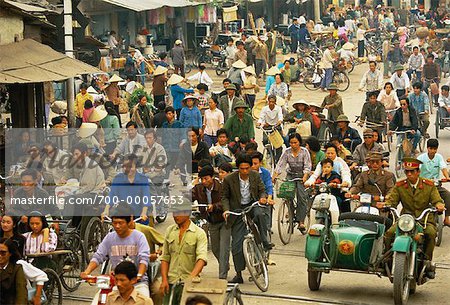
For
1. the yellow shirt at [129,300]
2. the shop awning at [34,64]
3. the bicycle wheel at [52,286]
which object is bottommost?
the bicycle wheel at [52,286]

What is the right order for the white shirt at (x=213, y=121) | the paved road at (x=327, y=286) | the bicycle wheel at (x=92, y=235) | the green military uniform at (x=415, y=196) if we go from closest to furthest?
the paved road at (x=327, y=286) → the green military uniform at (x=415, y=196) → the bicycle wheel at (x=92, y=235) → the white shirt at (x=213, y=121)

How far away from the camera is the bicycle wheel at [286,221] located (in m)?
16.5

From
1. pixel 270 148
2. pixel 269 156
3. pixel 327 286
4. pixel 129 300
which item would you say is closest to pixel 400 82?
pixel 269 156

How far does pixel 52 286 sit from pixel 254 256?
239cm

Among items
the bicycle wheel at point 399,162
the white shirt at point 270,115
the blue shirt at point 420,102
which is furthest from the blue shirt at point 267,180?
the blue shirt at point 420,102

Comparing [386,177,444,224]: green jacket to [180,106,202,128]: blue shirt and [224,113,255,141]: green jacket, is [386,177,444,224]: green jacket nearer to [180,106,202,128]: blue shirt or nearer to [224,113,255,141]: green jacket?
[224,113,255,141]: green jacket

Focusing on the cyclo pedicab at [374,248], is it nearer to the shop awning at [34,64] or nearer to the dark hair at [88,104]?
the shop awning at [34,64]

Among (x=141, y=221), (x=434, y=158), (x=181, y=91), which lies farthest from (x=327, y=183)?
(x=181, y=91)

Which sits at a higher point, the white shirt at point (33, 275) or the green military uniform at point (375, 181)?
the green military uniform at point (375, 181)

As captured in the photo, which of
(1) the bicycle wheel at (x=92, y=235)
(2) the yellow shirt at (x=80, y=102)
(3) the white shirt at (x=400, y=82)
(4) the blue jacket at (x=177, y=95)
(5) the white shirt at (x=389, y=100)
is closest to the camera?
(1) the bicycle wheel at (x=92, y=235)

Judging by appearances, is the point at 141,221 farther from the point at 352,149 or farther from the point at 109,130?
the point at 109,130

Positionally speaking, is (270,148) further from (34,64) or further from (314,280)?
(314,280)

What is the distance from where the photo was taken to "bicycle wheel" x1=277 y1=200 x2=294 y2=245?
16.5 m

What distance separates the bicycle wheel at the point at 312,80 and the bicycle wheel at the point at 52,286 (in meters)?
24.1
